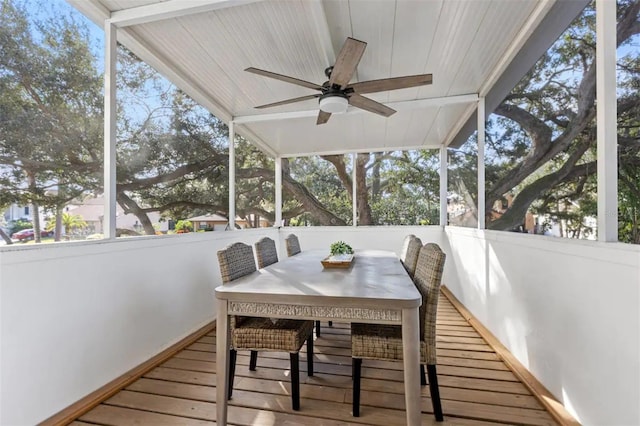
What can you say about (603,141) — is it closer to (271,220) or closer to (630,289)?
(630,289)

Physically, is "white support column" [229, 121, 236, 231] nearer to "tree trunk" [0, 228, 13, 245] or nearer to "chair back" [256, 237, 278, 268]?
"chair back" [256, 237, 278, 268]

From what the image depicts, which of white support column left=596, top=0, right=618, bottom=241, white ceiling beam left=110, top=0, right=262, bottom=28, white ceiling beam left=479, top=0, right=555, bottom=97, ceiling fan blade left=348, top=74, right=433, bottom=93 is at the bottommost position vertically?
white support column left=596, top=0, right=618, bottom=241

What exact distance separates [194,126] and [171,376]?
233cm

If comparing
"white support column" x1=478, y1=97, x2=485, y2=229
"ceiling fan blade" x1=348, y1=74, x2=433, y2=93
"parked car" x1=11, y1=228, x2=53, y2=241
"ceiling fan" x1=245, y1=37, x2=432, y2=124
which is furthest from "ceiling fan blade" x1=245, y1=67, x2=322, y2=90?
"white support column" x1=478, y1=97, x2=485, y2=229

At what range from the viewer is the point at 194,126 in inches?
124

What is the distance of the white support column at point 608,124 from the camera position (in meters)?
1.36

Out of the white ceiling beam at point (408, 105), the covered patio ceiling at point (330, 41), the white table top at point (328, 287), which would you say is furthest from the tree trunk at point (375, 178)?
the white table top at point (328, 287)

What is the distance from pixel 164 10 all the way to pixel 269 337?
7.02 feet

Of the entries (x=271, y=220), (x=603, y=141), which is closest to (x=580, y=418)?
(x=603, y=141)

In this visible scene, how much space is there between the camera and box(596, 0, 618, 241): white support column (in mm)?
1364

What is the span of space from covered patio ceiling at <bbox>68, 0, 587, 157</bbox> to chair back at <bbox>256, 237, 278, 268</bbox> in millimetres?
1539

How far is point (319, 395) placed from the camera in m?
1.88

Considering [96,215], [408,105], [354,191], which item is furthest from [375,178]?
[96,215]

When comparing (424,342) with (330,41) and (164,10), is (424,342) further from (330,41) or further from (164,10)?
(164,10)
